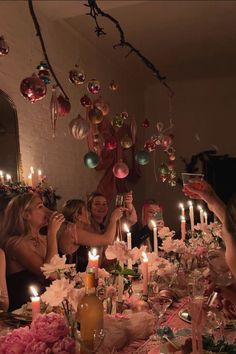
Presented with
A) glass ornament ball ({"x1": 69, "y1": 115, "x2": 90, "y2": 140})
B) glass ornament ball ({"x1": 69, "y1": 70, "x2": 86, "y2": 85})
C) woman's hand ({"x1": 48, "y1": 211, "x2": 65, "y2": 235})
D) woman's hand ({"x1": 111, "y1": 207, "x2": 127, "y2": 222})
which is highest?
glass ornament ball ({"x1": 69, "y1": 70, "x2": 86, "y2": 85})

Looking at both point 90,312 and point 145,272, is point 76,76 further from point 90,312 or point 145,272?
point 90,312

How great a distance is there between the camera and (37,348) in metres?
1.02

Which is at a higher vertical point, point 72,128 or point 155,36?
point 155,36

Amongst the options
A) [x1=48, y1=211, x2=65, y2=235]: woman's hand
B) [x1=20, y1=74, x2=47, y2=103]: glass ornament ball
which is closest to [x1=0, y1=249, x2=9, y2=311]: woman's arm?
[x1=48, y1=211, x2=65, y2=235]: woman's hand

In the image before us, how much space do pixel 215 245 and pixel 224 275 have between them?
3.28 ft

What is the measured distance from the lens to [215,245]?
242cm

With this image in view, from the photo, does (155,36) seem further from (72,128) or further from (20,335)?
(20,335)

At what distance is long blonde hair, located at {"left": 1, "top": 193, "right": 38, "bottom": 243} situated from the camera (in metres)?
2.40

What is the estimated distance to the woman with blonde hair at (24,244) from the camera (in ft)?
7.61

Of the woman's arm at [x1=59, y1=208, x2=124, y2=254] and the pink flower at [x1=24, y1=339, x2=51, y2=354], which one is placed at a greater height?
the woman's arm at [x1=59, y1=208, x2=124, y2=254]

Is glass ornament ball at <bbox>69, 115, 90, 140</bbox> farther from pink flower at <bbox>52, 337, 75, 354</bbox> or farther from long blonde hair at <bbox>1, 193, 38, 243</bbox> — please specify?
pink flower at <bbox>52, 337, 75, 354</bbox>

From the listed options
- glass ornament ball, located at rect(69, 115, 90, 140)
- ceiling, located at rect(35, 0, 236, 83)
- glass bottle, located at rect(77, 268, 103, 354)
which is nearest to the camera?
glass bottle, located at rect(77, 268, 103, 354)

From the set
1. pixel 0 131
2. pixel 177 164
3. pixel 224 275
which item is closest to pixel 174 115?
pixel 177 164

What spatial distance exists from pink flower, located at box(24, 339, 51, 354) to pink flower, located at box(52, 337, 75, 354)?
18 mm
